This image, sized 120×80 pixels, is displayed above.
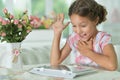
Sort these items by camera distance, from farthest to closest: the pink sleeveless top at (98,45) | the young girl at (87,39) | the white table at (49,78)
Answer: the pink sleeveless top at (98,45) → the young girl at (87,39) → the white table at (49,78)

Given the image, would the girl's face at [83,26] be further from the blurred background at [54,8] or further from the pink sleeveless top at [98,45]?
the blurred background at [54,8]

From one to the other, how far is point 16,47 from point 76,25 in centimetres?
36

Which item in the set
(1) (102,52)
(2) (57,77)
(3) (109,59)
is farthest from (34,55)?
(2) (57,77)

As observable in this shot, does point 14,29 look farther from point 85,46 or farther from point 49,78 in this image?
point 85,46

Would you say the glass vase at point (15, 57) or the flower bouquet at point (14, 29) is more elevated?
the flower bouquet at point (14, 29)

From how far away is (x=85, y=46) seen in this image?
1.62 m

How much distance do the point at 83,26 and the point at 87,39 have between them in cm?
14

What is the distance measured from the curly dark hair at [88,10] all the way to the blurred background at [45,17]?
634 mm

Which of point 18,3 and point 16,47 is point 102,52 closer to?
point 16,47

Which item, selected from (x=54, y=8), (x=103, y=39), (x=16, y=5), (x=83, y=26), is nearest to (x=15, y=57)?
(x=83, y=26)

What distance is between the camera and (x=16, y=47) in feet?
4.48

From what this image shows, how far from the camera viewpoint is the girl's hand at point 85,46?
1554 millimetres

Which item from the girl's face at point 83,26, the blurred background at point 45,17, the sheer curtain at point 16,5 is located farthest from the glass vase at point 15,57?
the sheer curtain at point 16,5

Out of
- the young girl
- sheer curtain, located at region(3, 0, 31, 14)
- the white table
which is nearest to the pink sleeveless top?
the young girl
